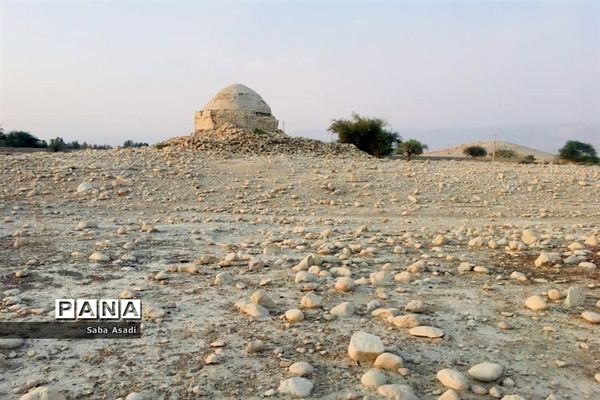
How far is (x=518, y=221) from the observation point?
7.30 m

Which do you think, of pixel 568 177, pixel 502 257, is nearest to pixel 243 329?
pixel 502 257

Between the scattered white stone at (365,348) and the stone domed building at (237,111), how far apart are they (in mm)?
22345

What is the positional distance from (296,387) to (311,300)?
3.43ft

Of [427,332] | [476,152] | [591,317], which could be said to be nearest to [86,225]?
[427,332]

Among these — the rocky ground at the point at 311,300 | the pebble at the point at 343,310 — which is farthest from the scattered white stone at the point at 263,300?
the pebble at the point at 343,310

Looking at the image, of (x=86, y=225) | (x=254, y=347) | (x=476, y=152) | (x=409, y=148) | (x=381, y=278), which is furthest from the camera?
(x=476, y=152)

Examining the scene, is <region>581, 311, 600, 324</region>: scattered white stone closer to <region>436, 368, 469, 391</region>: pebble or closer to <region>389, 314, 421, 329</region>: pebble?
<region>389, 314, 421, 329</region>: pebble

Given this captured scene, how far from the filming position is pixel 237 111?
24969mm

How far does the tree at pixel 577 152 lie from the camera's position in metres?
35.1

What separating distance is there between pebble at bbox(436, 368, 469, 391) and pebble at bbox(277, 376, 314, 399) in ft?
1.95

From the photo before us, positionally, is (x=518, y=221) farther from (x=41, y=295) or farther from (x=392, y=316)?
(x=41, y=295)

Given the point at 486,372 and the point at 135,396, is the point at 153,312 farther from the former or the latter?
the point at 486,372

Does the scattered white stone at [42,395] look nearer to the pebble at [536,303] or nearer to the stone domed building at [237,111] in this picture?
the pebble at [536,303]

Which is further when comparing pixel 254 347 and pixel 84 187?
pixel 84 187
